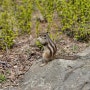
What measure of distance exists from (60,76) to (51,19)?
242cm

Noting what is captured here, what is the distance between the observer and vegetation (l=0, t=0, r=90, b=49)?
8.34 m

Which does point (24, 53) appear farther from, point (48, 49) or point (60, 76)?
point (60, 76)

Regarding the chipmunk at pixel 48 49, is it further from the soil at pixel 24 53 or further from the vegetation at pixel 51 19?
the vegetation at pixel 51 19

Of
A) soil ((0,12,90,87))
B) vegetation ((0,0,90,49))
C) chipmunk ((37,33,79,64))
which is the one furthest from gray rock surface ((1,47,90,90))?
vegetation ((0,0,90,49))

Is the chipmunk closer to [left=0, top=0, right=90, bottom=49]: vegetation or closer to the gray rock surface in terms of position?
the gray rock surface

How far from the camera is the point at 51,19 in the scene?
28.0 ft

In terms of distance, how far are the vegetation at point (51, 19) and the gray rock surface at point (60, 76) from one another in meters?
1.44

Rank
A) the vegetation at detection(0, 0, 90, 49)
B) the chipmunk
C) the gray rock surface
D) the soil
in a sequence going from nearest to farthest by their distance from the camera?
the gray rock surface < the chipmunk < the soil < the vegetation at detection(0, 0, 90, 49)

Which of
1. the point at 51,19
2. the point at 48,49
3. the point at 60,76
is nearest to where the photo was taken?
the point at 60,76

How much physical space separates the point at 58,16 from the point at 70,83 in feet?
11.2

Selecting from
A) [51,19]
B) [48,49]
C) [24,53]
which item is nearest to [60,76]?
[48,49]

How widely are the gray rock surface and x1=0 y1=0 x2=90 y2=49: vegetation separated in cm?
144

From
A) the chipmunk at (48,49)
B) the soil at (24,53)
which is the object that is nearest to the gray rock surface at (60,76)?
the chipmunk at (48,49)

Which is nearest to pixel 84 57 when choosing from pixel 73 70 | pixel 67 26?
pixel 73 70
